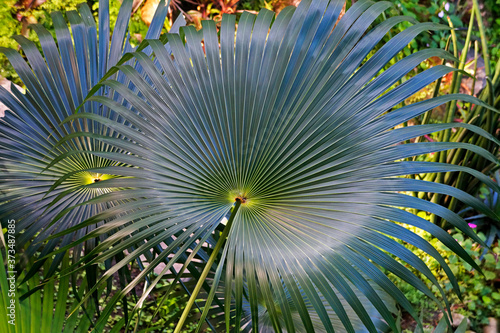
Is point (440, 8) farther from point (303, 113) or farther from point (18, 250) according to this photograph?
point (18, 250)

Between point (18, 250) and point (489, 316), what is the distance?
2813 mm

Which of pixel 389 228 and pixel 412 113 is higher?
pixel 412 113

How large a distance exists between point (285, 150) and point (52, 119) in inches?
34.2

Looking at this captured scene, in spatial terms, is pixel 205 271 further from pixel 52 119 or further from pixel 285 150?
pixel 52 119

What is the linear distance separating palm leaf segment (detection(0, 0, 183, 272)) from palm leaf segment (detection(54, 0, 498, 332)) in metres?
0.36

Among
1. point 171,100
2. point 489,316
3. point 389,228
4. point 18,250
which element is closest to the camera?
point 389,228

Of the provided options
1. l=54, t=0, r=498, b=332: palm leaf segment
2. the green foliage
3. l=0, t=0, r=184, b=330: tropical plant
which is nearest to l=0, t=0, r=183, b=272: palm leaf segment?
l=0, t=0, r=184, b=330: tropical plant

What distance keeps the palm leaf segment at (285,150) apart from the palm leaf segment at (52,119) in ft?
1.18

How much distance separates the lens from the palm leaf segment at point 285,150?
1.04 metres

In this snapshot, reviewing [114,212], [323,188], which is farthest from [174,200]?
[323,188]

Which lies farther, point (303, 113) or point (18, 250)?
point (18, 250)

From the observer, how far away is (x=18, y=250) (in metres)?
1.37

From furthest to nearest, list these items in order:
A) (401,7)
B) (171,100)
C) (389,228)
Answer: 1. (401,7)
2. (171,100)
3. (389,228)

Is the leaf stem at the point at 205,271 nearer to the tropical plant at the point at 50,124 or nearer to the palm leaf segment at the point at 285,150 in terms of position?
the palm leaf segment at the point at 285,150
